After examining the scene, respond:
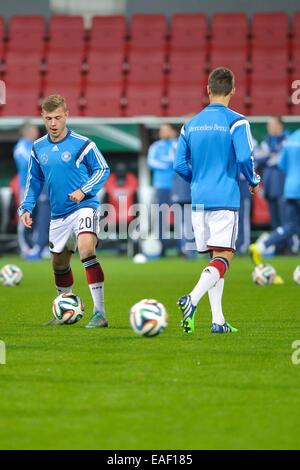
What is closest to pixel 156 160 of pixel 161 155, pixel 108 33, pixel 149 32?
pixel 161 155

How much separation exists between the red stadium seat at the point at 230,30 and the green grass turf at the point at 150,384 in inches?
510

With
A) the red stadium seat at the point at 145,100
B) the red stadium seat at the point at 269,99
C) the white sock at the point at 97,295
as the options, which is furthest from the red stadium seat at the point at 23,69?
the white sock at the point at 97,295

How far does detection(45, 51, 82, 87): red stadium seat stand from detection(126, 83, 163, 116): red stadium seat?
142 cm

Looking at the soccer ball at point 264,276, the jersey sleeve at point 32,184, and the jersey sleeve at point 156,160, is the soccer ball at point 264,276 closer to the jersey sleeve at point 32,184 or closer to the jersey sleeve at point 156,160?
the jersey sleeve at point 32,184

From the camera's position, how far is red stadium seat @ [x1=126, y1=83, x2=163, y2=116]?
1870 cm

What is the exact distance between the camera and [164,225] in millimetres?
16969

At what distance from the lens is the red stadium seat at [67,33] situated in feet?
66.0

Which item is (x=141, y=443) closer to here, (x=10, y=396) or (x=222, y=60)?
(x=10, y=396)

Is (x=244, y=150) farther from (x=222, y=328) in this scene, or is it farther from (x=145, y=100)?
(x=145, y=100)

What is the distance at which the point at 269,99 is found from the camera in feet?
61.3

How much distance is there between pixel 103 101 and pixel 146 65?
4.78ft

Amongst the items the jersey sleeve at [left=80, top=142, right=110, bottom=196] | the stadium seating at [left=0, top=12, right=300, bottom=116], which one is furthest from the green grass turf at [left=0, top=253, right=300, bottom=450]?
the stadium seating at [left=0, top=12, right=300, bottom=116]

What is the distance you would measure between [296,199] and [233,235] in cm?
784

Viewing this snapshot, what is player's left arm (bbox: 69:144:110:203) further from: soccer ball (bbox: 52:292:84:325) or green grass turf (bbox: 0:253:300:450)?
green grass turf (bbox: 0:253:300:450)
